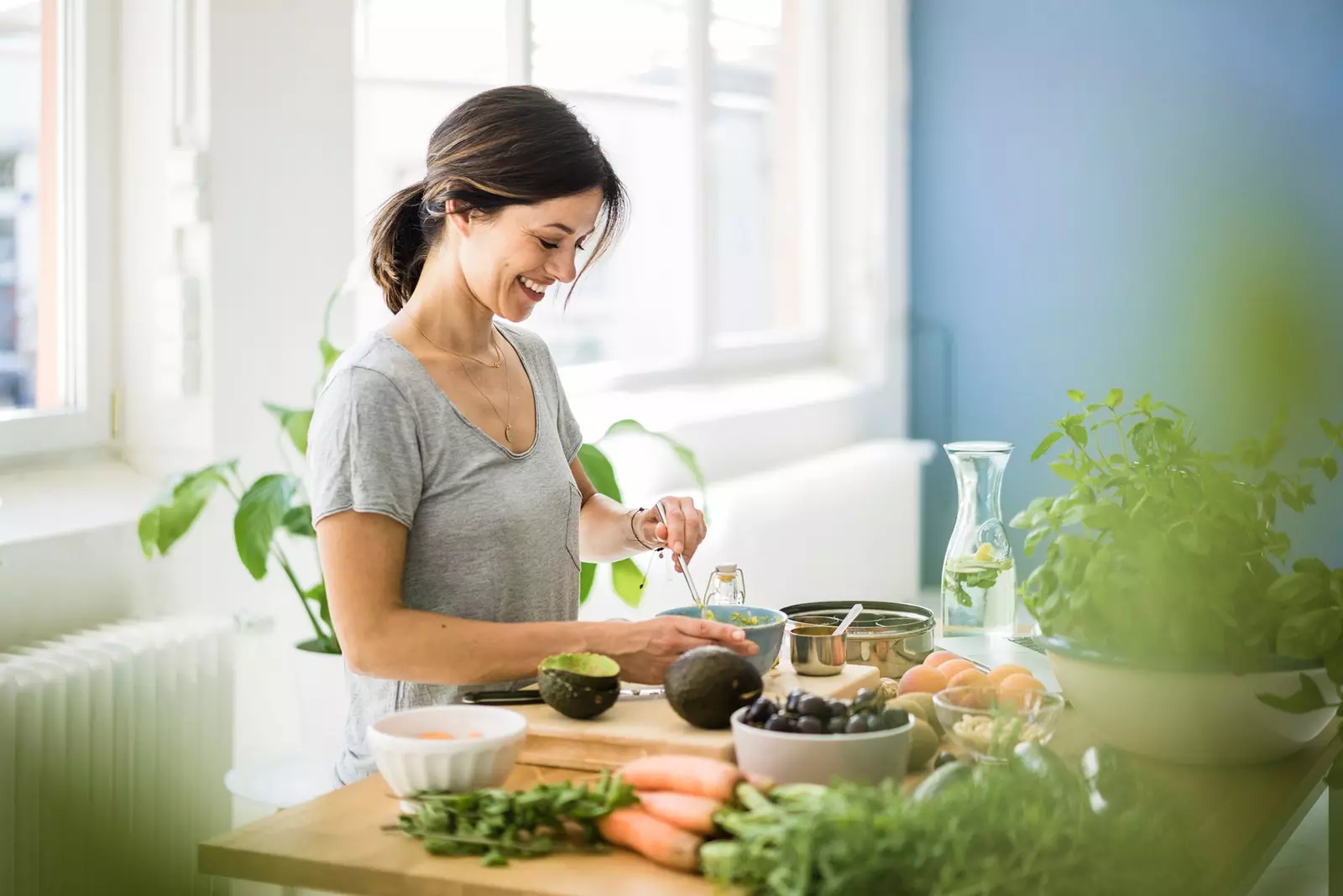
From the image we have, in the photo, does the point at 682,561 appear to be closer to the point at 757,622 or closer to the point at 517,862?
the point at 757,622

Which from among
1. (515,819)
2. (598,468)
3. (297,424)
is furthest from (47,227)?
(515,819)

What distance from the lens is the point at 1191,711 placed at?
119cm

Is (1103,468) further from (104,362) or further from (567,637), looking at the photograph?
(104,362)

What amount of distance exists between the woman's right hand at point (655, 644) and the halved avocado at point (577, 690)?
0.32 feet

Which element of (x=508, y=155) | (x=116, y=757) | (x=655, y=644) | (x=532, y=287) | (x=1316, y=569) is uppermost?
(x=508, y=155)

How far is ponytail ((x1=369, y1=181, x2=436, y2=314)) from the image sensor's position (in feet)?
5.52

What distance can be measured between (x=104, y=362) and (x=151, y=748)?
0.75 metres

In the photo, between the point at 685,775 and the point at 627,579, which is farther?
the point at 627,579

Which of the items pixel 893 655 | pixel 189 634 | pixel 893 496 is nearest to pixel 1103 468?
pixel 893 655

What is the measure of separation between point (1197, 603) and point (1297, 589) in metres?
0.10

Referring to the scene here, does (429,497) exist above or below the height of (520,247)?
below

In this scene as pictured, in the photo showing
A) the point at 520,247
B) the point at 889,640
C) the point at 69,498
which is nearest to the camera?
the point at 889,640

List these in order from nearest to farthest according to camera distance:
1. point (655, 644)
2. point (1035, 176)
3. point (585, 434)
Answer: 1. point (655, 644)
2. point (585, 434)
3. point (1035, 176)

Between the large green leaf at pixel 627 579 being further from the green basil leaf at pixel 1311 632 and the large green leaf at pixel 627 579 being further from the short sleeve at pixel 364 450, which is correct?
the green basil leaf at pixel 1311 632
